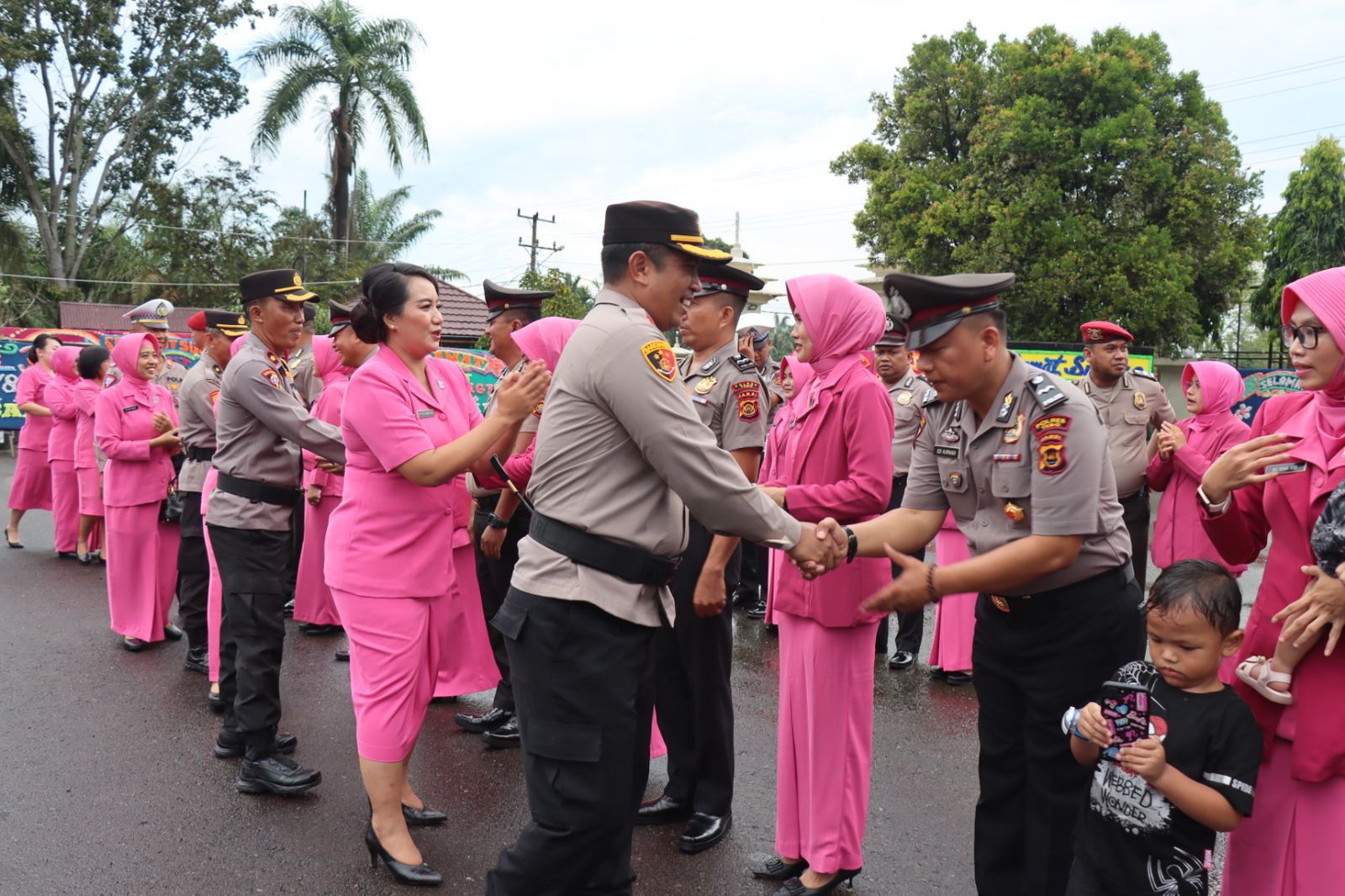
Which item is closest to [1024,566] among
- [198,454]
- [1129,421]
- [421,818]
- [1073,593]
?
[1073,593]

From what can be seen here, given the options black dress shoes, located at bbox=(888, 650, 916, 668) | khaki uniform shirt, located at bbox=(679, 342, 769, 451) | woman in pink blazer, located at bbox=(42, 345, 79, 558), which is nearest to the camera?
khaki uniform shirt, located at bbox=(679, 342, 769, 451)

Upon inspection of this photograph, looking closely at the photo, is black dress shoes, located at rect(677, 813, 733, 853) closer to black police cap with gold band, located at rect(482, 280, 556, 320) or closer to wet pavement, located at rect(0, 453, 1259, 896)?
wet pavement, located at rect(0, 453, 1259, 896)

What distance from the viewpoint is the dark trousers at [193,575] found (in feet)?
19.8

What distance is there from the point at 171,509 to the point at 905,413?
478 centimetres

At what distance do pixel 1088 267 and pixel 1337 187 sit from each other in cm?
726

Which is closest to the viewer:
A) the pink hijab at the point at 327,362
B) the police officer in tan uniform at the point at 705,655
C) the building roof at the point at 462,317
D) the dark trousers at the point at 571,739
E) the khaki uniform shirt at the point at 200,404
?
the dark trousers at the point at 571,739

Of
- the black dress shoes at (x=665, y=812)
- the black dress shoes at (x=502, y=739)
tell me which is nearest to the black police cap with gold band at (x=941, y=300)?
the black dress shoes at (x=665, y=812)

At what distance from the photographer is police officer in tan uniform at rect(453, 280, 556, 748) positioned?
15.9 ft

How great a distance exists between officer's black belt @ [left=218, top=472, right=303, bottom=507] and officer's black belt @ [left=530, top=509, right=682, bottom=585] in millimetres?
2296

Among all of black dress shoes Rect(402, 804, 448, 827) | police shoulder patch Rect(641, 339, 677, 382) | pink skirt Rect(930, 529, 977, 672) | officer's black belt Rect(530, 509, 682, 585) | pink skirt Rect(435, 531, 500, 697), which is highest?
police shoulder patch Rect(641, 339, 677, 382)

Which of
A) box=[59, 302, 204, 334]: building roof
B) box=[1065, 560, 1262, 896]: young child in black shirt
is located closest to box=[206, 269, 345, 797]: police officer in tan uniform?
box=[1065, 560, 1262, 896]: young child in black shirt

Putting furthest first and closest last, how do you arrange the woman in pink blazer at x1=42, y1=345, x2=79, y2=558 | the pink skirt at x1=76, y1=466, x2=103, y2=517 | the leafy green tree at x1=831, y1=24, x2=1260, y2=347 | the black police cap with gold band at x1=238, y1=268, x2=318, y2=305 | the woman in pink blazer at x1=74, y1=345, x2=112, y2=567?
1. the leafy green tree at x1=831, y1=24, x2=1260, y2=347
2. the woman in pink blazer at x1=42, y1=345, x2=79, y2=558
3. the pink skirt at x1=76, y1=466, x2=103, y2=517
4. the woman in pink blazer at x1=74, y1=345, x2=112, y2=567
5. the black police cap with gold band at x1=238, y1=268, x2=318, y2=305

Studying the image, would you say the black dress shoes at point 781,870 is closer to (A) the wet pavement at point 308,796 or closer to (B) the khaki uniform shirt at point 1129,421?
(A) the wet pavement at point 308,796

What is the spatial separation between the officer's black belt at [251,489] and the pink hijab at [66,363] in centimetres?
664
